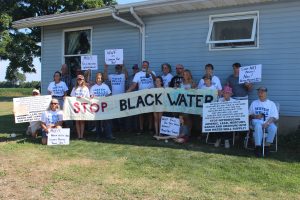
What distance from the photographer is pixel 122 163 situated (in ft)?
24.3

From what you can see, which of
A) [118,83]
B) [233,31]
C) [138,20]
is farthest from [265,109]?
[138,20]

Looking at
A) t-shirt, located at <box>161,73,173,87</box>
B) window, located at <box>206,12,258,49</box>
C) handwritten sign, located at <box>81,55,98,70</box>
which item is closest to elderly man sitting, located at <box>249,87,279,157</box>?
window, located at <box>206,12,258,49</box>

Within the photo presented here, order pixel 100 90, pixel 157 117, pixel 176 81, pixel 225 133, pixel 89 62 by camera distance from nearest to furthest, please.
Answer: pixel 225 133
pixel 157 117
pixel 176 81
pixel 100 90
pixel 89 62

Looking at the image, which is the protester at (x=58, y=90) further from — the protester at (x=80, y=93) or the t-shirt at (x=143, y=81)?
the t-shirt at (x=143, y=81)

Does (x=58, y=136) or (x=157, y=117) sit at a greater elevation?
(x=157, y=117)

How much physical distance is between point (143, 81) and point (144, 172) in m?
3.93

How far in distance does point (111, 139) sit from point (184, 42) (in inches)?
126

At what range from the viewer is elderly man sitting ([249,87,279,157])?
7.93m

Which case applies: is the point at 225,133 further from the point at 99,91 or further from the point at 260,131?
the point at 99,91

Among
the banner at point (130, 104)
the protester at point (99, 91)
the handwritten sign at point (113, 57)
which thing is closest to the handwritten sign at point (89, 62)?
the handwritten sign at point (113, 57)

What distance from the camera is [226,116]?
8.67 meters

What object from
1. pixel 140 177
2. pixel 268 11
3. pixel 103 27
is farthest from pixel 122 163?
pixel 103 27

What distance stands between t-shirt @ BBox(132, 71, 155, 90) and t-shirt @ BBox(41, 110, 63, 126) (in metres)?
2.06

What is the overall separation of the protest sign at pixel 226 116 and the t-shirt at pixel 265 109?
17 centimetres
